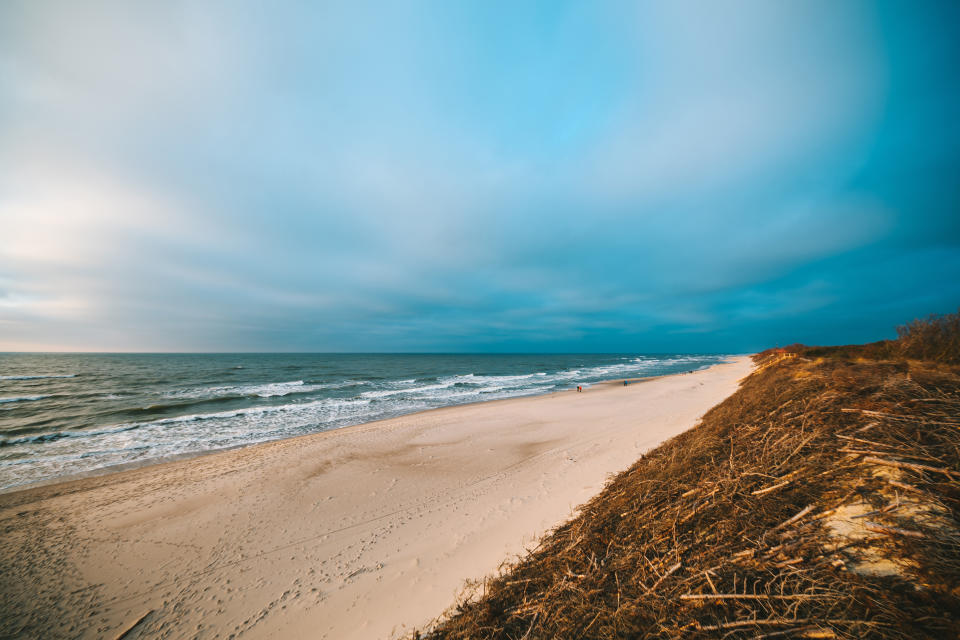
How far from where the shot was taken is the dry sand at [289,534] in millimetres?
4504

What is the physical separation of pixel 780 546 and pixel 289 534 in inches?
303

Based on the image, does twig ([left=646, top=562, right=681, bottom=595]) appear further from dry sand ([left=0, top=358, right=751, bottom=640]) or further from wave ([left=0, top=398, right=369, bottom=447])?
wave ([left=0, top=398, right=369, bottom=447])

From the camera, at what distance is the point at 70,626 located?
15.1 ft

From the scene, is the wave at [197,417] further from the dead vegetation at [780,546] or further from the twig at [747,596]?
the twig at [747,596]

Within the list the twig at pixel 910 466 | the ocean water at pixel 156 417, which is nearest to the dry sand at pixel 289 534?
the ocean water at pixel 156 417

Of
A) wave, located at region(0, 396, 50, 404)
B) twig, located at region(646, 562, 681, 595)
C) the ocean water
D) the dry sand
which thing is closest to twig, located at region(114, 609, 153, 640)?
the dry sand

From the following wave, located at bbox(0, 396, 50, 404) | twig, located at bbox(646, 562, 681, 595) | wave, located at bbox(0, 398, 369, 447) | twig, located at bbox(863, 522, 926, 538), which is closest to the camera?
twig, located at bbox(863, 522, 926, 538)

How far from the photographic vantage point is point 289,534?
6.34 m

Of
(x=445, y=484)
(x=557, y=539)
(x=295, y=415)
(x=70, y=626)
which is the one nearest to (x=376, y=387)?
(x=295, y=415)

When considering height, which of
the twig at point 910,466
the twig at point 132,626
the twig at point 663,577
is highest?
the twig at point 910,466

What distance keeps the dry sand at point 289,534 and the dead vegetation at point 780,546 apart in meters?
2.35

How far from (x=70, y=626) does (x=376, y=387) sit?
28.3 m

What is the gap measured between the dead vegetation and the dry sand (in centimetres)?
235

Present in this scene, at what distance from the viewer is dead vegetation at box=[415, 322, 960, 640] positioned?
1695 millimetres
